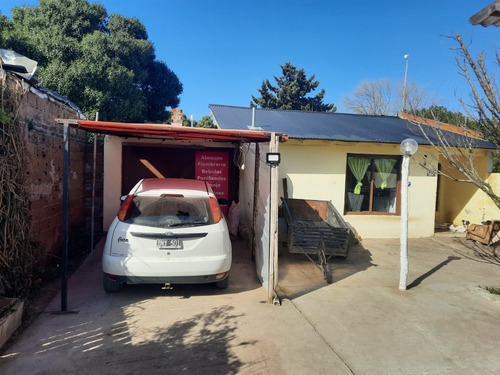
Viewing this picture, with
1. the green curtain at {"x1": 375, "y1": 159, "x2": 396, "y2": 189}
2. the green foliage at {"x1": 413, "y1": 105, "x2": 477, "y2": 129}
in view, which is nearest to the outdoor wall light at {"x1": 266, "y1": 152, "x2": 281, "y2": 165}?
the green foliage at {"x1": 413, "y1": 105, "x2": 477, "y2": 129}

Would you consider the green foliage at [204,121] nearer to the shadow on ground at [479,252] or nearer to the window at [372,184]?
the window at [372,184]

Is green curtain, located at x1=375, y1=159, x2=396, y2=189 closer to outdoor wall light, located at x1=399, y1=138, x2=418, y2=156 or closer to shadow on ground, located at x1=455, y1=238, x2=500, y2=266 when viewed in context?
shadow on ground, located at x1=455, y1=238, x2=500, y2=266

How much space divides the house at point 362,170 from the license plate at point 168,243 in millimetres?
4765

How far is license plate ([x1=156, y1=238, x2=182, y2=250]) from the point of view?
447cm

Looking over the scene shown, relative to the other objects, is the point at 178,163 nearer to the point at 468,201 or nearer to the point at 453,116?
the point at 453,116

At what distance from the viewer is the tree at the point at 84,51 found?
42.8 feet

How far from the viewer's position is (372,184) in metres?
9.55

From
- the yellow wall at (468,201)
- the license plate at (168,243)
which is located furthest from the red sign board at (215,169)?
the yellow wall at (468,201)

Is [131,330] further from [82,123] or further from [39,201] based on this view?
[39,201]

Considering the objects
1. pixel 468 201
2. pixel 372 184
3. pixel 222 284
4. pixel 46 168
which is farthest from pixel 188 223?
pixel 468 201

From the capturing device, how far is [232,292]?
5.21 meters

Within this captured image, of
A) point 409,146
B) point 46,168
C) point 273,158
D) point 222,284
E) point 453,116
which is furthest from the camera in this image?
point 453,116

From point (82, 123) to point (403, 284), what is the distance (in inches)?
211

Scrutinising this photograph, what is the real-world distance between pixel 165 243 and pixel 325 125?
7.18m
